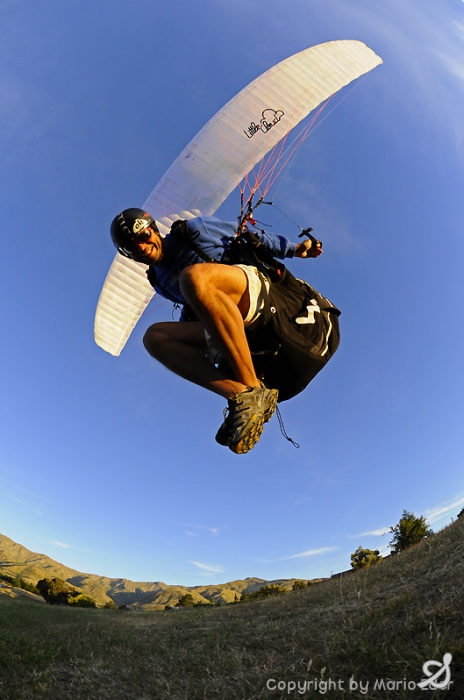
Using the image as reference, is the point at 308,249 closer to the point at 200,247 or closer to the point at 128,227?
the point at 200,247

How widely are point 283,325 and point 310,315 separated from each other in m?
0.30

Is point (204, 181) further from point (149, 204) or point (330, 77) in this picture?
point (330, 77)

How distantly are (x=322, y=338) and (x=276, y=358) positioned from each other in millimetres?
440

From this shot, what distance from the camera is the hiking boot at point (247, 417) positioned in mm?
2432

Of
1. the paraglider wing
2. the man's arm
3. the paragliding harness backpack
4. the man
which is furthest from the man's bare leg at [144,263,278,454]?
the paraglider wing

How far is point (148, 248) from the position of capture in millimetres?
3156

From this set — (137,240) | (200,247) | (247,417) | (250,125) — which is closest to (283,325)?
(247,417)

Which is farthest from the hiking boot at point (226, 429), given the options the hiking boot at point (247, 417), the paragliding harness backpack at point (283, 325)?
the paragliding harness backpack at point (283, 325)

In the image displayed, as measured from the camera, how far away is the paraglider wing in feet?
34.3

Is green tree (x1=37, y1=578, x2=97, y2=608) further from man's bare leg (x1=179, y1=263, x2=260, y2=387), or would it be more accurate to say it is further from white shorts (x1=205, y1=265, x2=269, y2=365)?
white shorts (x1=205, y1=265, x2=269, y2=365)

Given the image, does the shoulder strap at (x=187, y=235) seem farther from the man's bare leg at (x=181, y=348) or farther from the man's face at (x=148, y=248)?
the man's bare leg at (x=181, y=348)

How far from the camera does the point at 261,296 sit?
2.79m

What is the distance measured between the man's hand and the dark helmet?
140cm

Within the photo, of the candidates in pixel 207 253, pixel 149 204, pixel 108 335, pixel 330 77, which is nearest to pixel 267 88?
pixel 330 77
